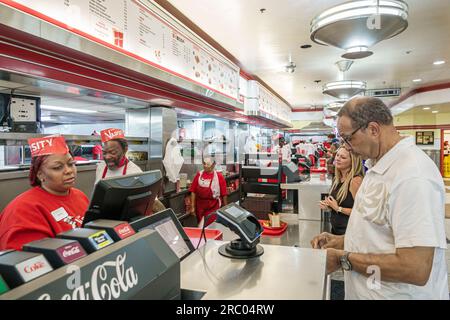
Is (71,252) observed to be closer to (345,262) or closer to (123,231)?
(123,231)

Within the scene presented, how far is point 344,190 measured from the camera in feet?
9.41

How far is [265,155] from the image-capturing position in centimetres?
683

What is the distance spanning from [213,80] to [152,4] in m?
1.72

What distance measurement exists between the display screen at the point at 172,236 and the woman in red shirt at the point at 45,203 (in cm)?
66

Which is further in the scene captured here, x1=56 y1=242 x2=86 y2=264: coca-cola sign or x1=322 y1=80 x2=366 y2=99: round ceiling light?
x1=322 y1=80 x2=366 y2=99: round ceiling light

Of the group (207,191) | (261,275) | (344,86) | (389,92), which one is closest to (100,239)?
(261,275)

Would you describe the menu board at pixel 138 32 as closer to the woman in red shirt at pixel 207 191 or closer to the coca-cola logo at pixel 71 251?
the woman in red shirt at pixel 207 191

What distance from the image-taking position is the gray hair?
1.27 m

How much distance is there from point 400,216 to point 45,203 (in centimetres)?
172

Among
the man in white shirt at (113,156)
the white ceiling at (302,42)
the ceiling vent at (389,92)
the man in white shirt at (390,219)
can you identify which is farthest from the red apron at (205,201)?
the ceiling vent at (389,92)

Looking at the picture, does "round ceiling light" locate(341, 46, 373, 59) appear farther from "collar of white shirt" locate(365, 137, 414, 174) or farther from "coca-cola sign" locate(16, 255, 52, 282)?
"coca-cola sign" locate(16, 255, 52, 282)

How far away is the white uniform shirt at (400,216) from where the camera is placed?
42.8 inches

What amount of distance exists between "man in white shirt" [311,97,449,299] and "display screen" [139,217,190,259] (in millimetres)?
631

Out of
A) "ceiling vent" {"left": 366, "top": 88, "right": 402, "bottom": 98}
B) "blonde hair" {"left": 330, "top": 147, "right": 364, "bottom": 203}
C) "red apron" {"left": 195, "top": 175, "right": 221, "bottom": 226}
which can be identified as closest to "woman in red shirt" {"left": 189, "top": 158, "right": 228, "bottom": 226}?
"red apron" {"left": 195, "top": 175, "right": 221, "bottom": 226}
